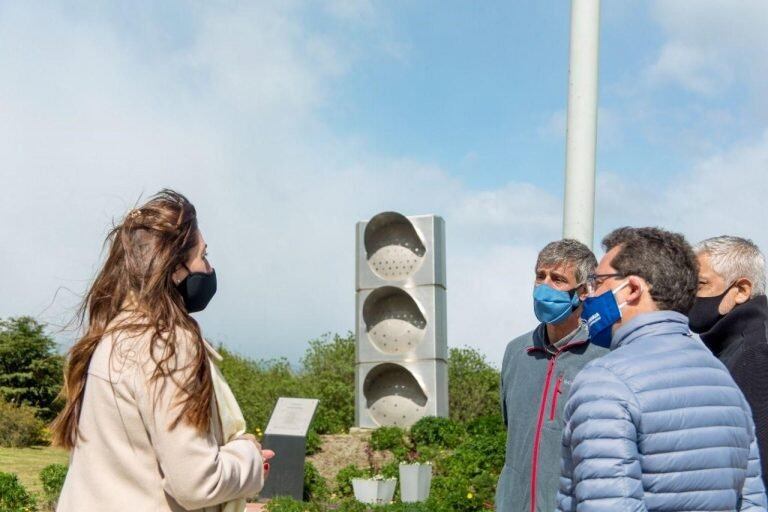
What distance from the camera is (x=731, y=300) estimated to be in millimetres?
4219

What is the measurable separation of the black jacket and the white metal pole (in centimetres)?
282

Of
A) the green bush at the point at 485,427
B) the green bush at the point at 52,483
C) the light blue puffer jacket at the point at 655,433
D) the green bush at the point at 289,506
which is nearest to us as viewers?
the light blue puffer jacket at the point at 655,433

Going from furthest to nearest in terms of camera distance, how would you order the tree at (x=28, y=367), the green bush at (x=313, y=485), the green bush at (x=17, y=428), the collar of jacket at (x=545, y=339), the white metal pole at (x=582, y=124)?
the tree at (x=28, y=367)
the green bush at (x=17, y=428)
the green bush at (x=313, y=485)
the white metal pole at (x=582, y=124)
the collar of jacket at (x=545, y=339)

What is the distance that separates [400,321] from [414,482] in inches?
169

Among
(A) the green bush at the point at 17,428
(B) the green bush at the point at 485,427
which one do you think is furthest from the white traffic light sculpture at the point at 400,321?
(A) the green bush at the point at 17,428

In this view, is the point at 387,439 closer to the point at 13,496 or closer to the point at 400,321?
the point at 400,321

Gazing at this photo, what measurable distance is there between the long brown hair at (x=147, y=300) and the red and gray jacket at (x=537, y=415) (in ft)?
5.96

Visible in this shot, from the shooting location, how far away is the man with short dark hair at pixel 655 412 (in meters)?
2.60

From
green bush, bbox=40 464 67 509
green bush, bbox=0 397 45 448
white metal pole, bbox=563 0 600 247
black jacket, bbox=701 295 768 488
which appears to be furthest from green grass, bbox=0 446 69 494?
black jacket, bbox=701 295 768 488

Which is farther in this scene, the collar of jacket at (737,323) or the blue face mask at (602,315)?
the collar of jacket at (737,323)

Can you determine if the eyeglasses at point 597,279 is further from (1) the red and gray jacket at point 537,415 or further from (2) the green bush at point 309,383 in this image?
(2) the green bush at point 309,383

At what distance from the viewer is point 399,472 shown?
11945 mm

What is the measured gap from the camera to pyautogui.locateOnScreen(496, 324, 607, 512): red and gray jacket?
162 inches

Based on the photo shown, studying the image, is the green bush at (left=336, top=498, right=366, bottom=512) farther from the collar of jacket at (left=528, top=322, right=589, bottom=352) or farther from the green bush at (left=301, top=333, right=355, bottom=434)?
the green bush at (left=301, top=333, right=355, bottom=434)
